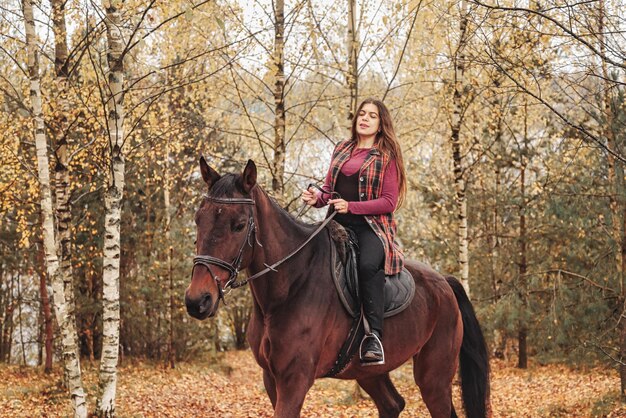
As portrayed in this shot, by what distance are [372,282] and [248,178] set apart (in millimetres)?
1363

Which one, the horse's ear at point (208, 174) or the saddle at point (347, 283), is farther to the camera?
the saddle at point (347, 283)

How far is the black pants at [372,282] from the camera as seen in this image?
4.70m

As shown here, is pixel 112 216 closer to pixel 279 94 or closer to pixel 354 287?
pixel 354 287

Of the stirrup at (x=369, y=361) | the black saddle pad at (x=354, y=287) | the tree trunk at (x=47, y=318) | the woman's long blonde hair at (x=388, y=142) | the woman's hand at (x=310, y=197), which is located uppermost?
the woman's long blonde hair at (x=388, y=142)

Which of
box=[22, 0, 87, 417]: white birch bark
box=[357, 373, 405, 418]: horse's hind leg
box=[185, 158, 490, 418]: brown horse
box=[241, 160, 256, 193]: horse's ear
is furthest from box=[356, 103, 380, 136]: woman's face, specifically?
box=[22, 0, 87, 417]: white birch bark

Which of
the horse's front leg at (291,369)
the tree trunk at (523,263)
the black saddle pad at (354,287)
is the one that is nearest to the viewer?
the horse's front leg at (291,369)

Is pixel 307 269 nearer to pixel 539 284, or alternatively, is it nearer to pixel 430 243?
pixel 539 284

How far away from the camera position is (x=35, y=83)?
7031 mm

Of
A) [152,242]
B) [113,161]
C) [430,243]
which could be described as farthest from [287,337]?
[430,243]

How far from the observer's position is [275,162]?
400 inches

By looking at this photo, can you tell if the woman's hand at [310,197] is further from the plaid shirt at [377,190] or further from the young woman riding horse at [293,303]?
the young woman riding horse at [293,303]

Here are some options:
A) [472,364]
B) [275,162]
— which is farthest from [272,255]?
[275,162]

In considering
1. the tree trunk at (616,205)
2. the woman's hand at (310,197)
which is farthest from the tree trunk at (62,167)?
the tree trunk at (616,205)

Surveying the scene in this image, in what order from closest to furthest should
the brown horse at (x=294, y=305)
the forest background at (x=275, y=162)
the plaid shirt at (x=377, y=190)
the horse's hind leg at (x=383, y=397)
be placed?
1. the brown horse at (x=294, y=305)
2. the plaid shirt at (x=377, y=190)
3. the horse's hind leg at (x=383, y=397)
4. the forest background at (x=275, y=162)
